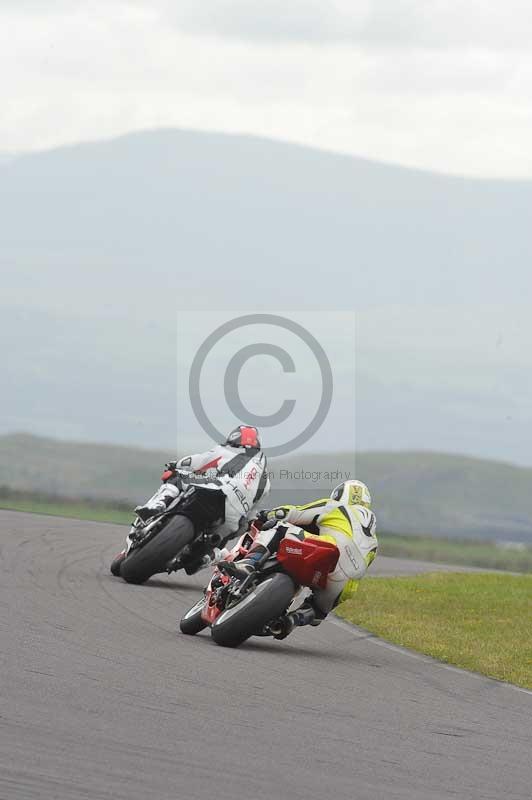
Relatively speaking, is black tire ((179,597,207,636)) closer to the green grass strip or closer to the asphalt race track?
the asphalt race track

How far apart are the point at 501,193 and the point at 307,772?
131628 mm

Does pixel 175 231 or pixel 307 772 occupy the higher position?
pixel 175 231

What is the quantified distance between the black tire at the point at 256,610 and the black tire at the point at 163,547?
3992 millimetres

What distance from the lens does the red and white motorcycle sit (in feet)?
34.8

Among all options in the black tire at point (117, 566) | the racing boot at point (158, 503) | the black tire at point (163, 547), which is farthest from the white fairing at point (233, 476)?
the black tire at point (117, 566)

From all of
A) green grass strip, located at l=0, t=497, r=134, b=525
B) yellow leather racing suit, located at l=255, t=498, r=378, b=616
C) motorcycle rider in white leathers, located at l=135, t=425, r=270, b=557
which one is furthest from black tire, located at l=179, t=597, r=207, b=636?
green grass strip, located at l=0, t=497, r=134, b=525

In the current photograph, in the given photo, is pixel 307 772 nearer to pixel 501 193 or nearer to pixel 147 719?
pixel 147 719

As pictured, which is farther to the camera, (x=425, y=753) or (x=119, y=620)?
(x=119, y=620)

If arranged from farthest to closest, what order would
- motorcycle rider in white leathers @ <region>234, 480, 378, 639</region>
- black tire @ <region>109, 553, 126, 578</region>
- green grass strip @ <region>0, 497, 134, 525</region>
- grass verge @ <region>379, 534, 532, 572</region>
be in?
1. grass verge @ <region>379, 534, 532, 572</region>
2. green grass strip @ <region>0, 497, 134, 525</region>
3. black tire @ <region>109, 553, 126, 578</region>
4. motorcycle rider in white leathers @ <region>234, 480, 378, 639</region>

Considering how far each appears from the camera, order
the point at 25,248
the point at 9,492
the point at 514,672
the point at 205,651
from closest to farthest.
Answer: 1. the point at 205,651
2. the point at 514,672
3. the point at 9,492
4. the point at 25,248

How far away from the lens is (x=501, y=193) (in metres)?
134

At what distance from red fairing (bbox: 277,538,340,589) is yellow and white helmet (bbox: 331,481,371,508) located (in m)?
0.54

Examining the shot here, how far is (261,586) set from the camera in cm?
1066

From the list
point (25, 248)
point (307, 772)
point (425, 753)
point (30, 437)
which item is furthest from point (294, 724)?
point (25, 248)
